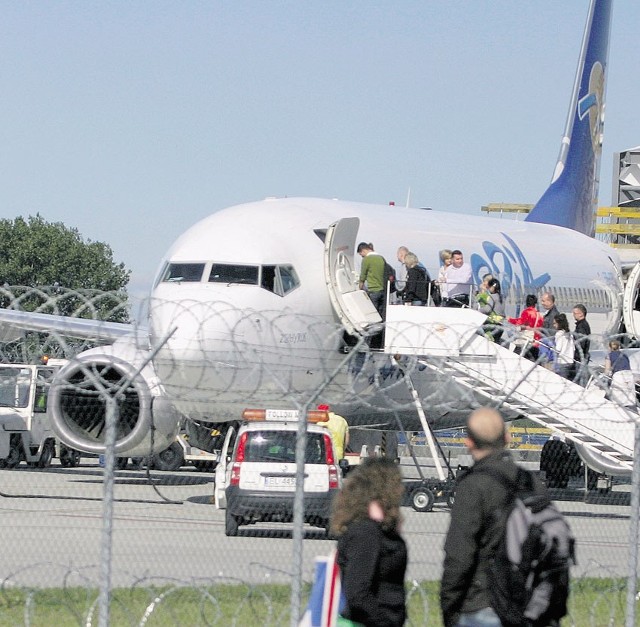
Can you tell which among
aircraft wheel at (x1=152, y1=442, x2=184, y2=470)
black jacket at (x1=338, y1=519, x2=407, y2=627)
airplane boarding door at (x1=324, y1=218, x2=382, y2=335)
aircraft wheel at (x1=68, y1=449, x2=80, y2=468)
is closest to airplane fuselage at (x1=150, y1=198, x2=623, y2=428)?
airplane boarding door at (x1=324, y1=218, x2=382, y2=335)

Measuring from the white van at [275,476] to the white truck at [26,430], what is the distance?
12418mm

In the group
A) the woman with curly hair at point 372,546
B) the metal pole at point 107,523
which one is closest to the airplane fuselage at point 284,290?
the metal pole at point 107,523

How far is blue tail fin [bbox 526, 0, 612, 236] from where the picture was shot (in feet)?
109

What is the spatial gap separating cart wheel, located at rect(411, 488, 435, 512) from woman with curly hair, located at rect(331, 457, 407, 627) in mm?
12275

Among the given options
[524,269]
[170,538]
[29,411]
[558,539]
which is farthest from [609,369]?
[29,411]

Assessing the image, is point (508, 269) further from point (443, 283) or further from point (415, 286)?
point (415, 286)

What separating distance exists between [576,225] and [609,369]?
1697cm

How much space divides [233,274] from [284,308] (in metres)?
0.81

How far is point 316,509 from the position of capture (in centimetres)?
1498

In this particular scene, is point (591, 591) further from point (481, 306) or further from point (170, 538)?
point (481, 306)

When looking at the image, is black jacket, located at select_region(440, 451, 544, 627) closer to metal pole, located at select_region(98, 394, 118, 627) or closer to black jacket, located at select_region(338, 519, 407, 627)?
black jacket, located at select_region(338, 519, 407, 627)

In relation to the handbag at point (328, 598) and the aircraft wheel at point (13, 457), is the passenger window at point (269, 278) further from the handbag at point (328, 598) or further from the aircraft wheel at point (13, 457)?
the handbag at point (328, 598)

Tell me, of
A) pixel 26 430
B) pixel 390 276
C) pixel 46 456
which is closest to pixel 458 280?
pixel 390 276

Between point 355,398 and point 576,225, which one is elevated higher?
point 576,225
